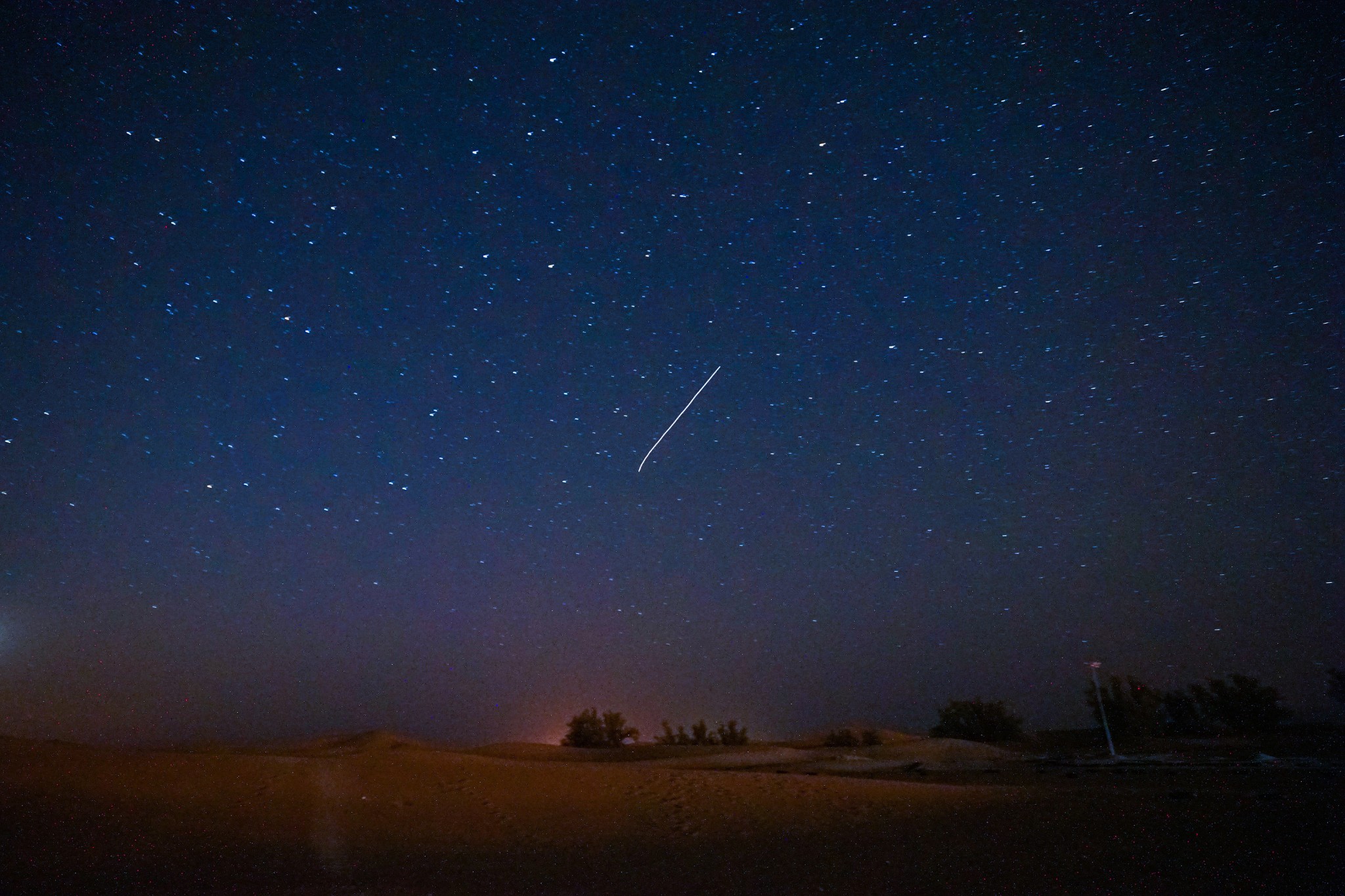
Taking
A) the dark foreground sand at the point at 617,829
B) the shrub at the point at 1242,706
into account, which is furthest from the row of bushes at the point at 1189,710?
the dark foreground sand at the point at 617,829

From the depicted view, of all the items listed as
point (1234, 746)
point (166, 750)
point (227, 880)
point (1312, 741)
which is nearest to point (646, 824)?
point (227, 880)

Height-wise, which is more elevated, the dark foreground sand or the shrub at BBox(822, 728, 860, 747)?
the shrub at BBox(822, 728, 860, 747)

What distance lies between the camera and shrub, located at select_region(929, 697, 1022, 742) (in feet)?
117

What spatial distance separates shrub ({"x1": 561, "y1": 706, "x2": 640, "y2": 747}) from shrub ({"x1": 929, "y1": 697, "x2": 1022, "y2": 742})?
16.1 metres

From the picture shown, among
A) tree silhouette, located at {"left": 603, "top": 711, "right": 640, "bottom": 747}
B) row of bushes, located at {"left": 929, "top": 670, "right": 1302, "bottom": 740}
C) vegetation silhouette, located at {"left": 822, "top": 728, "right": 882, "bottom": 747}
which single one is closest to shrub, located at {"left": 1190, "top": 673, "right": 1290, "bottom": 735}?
row of bushes, located at {"left": 929, "top": 670, "right": 1302, "bottom": 740}

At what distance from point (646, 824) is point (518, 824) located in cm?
246

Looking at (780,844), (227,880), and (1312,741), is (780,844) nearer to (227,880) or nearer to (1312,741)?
(227,880)

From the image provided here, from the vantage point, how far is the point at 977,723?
119 ft

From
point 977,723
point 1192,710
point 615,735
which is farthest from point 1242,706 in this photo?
point 615,735

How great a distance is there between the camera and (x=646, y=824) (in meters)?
13.2

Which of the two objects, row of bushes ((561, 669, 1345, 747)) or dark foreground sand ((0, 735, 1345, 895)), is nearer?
dark foreground sand ((0, 735, 1345, 895))

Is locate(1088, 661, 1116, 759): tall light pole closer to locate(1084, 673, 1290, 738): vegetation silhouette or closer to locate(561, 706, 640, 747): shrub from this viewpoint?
locate(1084, 673, 1290, 738): vegetation silhouette

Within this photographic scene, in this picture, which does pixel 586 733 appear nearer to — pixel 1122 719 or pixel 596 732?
pixel 596 732

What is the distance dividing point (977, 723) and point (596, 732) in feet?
65.3
